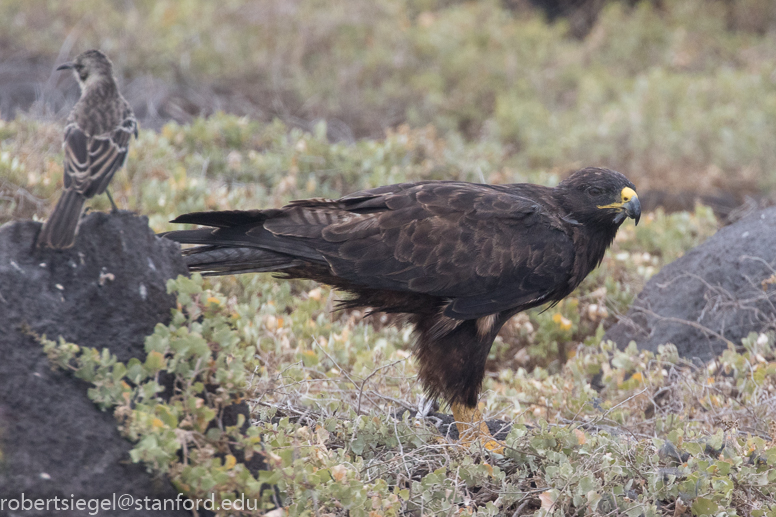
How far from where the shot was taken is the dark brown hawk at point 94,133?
3.85m

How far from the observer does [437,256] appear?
4141mm

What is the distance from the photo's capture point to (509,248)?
4145mm

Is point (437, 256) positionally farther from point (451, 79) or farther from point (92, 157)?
point (451, 79)

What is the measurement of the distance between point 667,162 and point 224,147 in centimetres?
593

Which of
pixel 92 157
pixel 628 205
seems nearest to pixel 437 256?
pixel 628 205

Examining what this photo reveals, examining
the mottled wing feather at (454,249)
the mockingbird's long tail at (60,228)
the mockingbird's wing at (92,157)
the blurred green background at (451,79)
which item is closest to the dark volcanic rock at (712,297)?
the mottled wing feather at (454,249)

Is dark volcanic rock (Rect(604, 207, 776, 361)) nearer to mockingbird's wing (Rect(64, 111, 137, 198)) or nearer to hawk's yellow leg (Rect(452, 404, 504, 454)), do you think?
hawk's yellow leg (Rect(452, 404, 504, 454))

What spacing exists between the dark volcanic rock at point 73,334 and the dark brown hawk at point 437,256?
1.11 m

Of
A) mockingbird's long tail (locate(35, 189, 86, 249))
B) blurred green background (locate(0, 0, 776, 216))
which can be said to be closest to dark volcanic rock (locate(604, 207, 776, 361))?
blurred green background (locate(0, 0, 776, 216))

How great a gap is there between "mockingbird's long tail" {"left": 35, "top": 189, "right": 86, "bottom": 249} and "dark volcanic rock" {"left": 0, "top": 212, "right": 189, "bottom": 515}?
30 millimetres

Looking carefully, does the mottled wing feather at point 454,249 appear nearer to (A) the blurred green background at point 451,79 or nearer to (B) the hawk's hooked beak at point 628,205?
(B) the hawk's hooked beak at point 628,205

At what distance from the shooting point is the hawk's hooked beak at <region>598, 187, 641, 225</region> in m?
4.28

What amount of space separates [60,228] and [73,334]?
1.36 feet

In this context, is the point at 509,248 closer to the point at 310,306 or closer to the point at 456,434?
the point at 456,434
